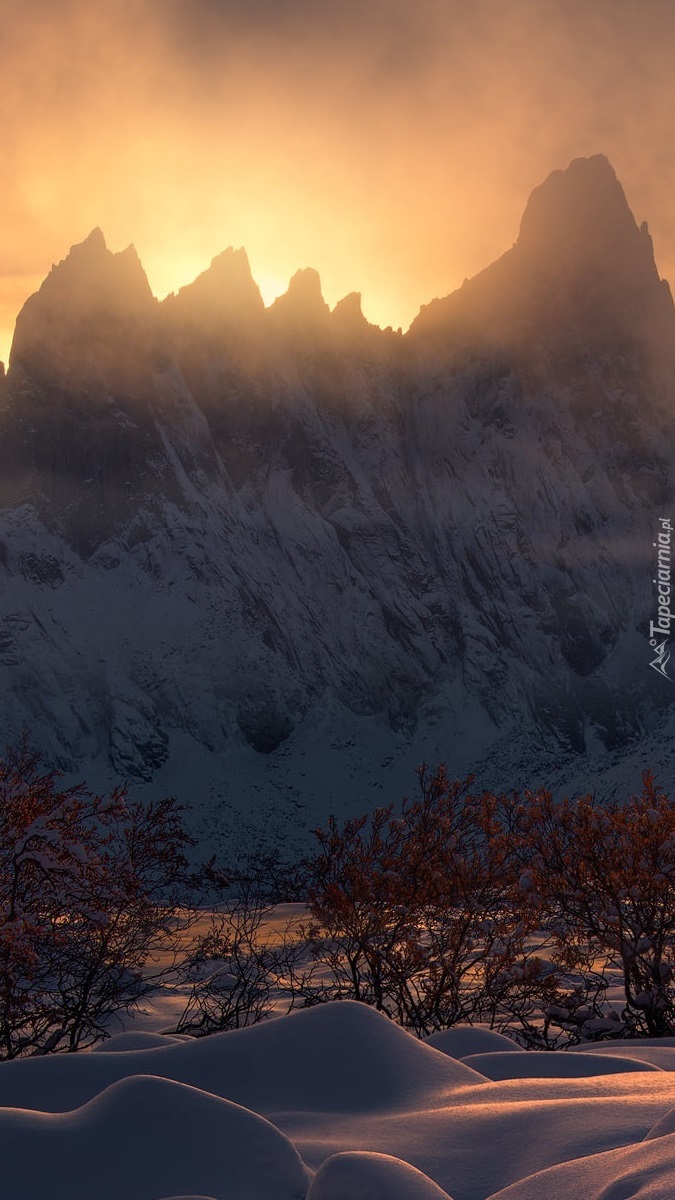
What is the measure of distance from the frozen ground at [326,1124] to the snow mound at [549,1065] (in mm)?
20

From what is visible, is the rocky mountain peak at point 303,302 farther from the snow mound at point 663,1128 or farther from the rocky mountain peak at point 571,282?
the snow mound at point 663,1128

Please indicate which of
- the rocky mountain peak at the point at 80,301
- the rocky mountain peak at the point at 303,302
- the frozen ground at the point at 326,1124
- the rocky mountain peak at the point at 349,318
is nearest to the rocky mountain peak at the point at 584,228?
the rocky mountain peak at the point at 349,318

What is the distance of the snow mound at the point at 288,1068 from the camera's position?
5789mm

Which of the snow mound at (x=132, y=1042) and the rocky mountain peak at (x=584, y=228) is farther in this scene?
the rocky mountain peak at (x=584, y=228)

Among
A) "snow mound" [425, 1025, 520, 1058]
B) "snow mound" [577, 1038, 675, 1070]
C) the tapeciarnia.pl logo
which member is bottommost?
the tapeciarnia.pl logo

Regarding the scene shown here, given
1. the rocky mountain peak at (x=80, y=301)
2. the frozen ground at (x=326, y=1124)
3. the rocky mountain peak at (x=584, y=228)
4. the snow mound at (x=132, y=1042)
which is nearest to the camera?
the frozen ground at (x=326, y=1124)

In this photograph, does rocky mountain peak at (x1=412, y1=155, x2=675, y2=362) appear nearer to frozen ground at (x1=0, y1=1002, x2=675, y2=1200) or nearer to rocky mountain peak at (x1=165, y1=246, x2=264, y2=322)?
rocky mountain peak at (x1=165, y1=246, x2=264, y2=322)

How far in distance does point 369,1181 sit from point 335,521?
181 metres

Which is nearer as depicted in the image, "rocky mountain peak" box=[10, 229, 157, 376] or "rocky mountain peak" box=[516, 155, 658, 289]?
"rocky mountain peak" box=[10, 229, 157, 376]

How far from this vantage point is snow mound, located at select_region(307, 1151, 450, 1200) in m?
3.72

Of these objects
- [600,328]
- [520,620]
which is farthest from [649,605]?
[600,328]

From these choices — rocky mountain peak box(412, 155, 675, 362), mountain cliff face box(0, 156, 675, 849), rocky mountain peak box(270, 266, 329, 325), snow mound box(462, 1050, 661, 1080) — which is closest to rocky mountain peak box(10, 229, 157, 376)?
mountain cliff face box(0, 156, 675, 849)

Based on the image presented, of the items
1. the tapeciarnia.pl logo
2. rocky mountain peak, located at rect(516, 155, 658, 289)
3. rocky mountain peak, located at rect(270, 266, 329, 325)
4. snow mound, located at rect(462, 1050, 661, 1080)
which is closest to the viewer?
snow mound, located at rect(462, 1050, 661, 1080)

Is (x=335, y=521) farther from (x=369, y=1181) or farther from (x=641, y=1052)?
(x=369, y=1181)
